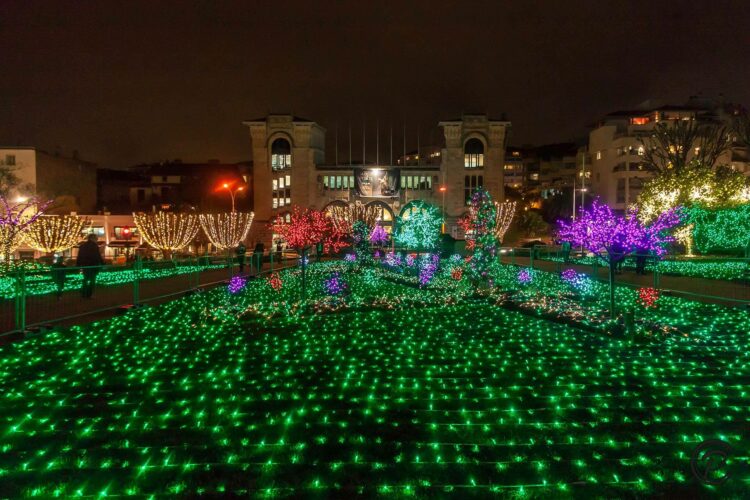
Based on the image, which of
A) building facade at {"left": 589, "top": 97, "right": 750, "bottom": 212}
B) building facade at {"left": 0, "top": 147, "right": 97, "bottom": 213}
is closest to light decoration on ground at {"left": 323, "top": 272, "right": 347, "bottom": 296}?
building facade at {"left": 0, "top": 147, "right": 97, "bottom": 213}

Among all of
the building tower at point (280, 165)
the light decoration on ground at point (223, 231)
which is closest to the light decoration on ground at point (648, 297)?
the light decoration on ground at point (223, 231)

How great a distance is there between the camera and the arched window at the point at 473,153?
218 feet

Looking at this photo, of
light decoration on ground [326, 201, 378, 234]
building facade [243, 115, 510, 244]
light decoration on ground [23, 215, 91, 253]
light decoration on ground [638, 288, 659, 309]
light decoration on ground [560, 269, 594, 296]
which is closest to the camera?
light decoration on ground [638, 288, 659, 309]

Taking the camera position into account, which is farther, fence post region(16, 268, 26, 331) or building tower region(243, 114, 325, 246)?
building tower region(243, 114, 325, 246)

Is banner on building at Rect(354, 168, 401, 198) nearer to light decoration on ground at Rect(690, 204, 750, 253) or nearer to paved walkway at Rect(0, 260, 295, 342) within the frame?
light decoration on ground at Rect(690, 204, 750, 253)

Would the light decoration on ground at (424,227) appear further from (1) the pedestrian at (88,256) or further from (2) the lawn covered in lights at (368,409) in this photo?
(2) the lawn covered in lights at (368,409)

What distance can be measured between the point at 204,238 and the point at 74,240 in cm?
1779

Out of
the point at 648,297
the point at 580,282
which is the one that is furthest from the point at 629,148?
the point at 648,297

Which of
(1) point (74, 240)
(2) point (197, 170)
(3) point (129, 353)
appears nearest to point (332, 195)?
(2) point (197, 170)

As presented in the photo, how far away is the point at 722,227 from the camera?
31281 mm

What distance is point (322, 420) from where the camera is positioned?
600 centimetres

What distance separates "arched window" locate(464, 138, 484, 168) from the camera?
66.5 m

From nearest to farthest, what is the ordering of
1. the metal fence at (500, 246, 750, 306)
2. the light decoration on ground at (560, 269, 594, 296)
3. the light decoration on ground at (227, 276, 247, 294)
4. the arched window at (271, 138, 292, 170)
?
the metal fence at (500, 246, 750, 306)
the light decoration on ground at (560, 269, 594, 296)
the light decoration on ground at (227, 276, 247, 294)
the arched window at (271, 138, 292, 170)

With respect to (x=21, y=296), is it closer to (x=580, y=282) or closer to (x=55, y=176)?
(x=580, y=282)
